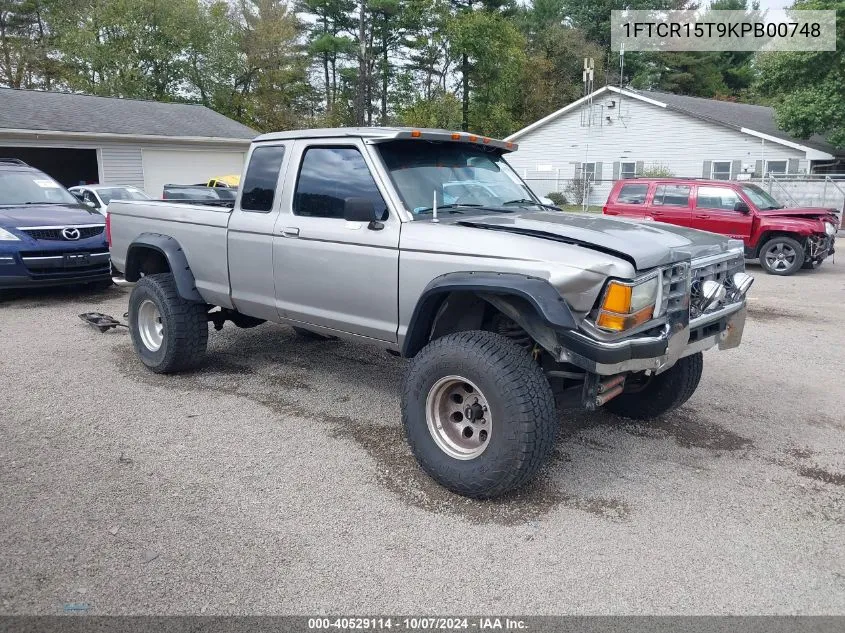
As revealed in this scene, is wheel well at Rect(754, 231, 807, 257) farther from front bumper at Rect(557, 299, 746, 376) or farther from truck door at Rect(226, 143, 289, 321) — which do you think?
truck door at Rect(226, 143, 289, 321)

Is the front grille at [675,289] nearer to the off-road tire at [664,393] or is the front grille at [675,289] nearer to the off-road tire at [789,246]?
the off-road tire at [664,393]

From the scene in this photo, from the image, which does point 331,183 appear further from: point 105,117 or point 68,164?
point 68,164

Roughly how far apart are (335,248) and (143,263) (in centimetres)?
284

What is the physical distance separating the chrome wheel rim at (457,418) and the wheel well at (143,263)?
3510 mm

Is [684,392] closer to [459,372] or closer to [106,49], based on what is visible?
[459,372]

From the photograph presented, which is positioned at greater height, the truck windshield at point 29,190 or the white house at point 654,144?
the white house at point 654,144

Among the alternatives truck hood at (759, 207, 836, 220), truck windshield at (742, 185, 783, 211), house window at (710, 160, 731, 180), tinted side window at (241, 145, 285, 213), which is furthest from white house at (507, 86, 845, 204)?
tinted side window at (241, 145, 285, 213)

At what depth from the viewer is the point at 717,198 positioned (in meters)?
13.4

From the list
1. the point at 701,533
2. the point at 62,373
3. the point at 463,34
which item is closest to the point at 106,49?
the point at 463,34

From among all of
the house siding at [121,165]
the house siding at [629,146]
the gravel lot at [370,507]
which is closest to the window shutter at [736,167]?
the house siding at [629,146]

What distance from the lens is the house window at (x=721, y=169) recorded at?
29.3 meters

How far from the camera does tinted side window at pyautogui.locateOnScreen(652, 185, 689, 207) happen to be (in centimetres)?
1363

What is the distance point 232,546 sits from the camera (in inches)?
137

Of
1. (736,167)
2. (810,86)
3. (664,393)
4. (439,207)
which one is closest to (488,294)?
(439,207)
